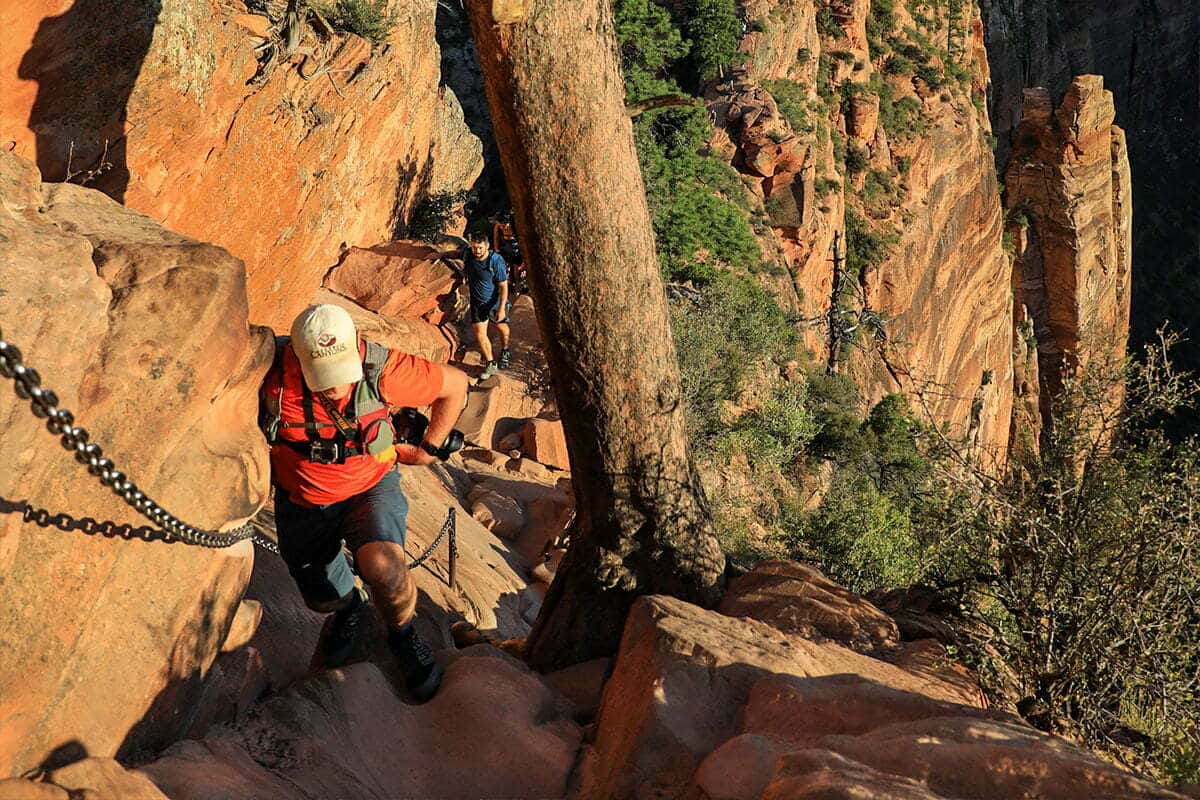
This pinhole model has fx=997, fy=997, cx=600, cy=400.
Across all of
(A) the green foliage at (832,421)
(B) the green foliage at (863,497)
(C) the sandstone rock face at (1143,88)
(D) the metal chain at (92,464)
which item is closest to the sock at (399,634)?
(D) the metal chain at (92,464)

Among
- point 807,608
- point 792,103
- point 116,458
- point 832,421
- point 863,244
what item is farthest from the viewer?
point 863,244

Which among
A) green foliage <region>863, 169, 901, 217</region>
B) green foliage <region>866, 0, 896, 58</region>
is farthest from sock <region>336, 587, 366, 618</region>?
green foliage <region>866, 0, 896, 58</region>

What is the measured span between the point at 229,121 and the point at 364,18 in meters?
2.99

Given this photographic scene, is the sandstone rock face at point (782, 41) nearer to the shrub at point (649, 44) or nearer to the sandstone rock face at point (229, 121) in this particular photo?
the shrub at point (649, 44)

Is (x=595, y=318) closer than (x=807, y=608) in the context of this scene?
Yes

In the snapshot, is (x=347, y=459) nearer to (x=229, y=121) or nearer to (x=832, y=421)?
(x=229, y=121)

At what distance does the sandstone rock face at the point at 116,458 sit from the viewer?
2816mm

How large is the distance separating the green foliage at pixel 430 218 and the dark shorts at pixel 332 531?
10.7 m

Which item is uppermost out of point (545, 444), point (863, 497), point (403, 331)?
point (403, 331)

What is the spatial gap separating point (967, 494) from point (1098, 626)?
1.43 metres

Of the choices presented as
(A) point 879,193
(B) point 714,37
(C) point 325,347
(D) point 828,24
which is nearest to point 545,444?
(C) point 325,347

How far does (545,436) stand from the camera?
10875 mm

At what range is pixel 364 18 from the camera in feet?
35.5

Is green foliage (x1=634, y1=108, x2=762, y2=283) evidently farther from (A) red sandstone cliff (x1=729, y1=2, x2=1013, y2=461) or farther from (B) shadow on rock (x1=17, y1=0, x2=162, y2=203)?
(B) shadow on rock (x1=17, y1=0, x2=162, y2=203)
